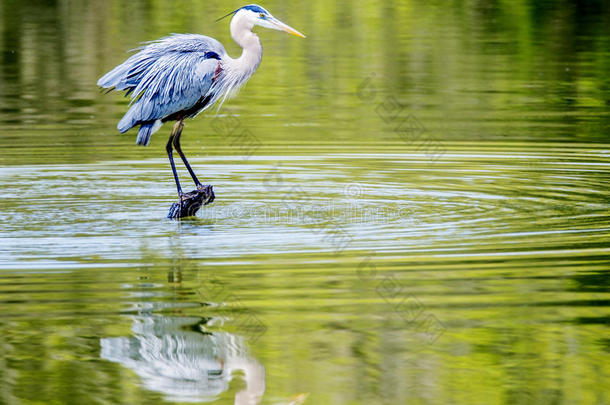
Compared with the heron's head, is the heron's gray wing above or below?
below

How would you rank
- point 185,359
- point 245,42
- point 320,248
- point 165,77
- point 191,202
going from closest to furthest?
point 185,359
point 320,248
point 191,202
point 165,77
point 245,42

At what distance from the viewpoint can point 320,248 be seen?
975cm

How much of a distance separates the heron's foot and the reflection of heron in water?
12.4 ft

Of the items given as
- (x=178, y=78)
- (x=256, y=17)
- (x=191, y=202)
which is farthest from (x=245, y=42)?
(x=191, y=202)

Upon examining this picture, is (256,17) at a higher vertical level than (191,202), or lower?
higher

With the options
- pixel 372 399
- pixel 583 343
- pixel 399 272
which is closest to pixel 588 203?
pixel 399 272

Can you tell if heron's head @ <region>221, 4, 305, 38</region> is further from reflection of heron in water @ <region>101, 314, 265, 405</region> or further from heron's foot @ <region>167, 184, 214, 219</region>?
reflection of heron in water @ <region>101, 314, 265, 405</region>

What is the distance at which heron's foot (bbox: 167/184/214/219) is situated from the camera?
37.8 feet

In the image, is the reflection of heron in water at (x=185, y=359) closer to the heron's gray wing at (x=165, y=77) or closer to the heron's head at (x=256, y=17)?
the heron's gray wing at (x=165, y=77)

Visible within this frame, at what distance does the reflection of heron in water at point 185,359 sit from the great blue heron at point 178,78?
419 centimetres

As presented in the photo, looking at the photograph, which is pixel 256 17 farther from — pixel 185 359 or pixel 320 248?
pixel 185 359

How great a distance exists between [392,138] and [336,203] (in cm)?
457

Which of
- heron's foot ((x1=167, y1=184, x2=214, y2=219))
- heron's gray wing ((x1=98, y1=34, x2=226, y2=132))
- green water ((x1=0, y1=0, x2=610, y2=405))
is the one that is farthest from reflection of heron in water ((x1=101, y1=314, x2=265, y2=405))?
heron's gray wing ((x1=98, y1=34, x2=226, y2=132))

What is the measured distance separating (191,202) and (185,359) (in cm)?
Answer: 475
